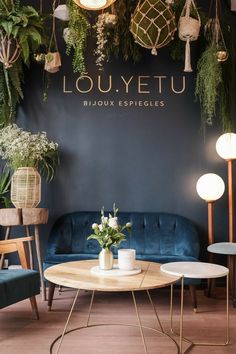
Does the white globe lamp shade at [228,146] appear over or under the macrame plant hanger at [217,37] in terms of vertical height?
under

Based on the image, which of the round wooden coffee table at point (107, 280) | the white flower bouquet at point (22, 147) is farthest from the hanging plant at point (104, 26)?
the round wooden coffee table at point (107, 280)

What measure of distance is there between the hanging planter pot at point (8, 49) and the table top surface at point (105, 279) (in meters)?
2.17

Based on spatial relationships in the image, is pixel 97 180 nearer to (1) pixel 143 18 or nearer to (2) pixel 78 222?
(2) pixel 78 222

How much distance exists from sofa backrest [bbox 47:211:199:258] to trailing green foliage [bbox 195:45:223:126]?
1.22 m

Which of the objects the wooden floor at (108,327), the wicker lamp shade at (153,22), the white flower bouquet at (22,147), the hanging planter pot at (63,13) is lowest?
the wooden floor at (108,327)

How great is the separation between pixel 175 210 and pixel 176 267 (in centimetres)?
199

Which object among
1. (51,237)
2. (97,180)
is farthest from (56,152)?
(51,237)

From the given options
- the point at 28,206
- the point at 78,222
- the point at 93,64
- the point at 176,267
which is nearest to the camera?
the point at 176,267

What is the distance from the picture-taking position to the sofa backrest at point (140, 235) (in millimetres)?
4270

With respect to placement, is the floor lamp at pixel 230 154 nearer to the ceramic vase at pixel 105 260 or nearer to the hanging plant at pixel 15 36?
the ceramic vase at pixel 105 260

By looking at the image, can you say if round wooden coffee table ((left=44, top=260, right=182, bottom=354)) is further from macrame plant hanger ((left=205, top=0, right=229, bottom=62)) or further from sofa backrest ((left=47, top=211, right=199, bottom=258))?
macrame plant hanger ((left=205, top=0, right=229, bottom=62))

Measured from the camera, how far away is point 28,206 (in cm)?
411

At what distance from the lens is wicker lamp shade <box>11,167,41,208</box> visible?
13.4 feet

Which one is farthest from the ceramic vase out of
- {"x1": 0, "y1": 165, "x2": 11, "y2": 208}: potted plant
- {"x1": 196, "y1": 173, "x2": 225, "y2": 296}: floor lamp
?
{"x1": 0, "y1": 165, "x2": 11, "y2": 208}: potted plant
